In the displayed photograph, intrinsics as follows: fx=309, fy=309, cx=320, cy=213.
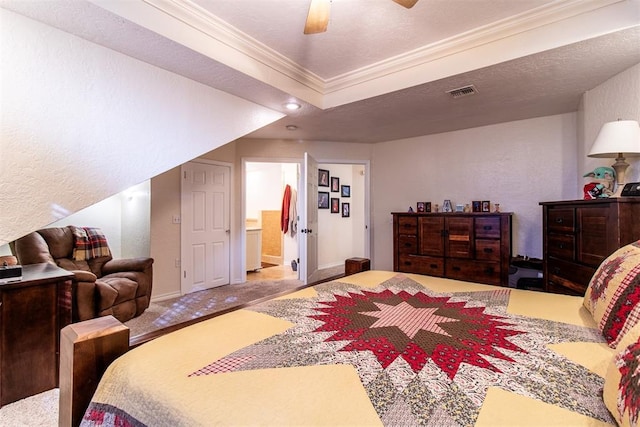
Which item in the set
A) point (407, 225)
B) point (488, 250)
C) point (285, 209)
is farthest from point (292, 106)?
point (285, 209)

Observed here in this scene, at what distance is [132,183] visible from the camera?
7.45ft

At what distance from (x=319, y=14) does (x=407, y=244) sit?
310 centimetres

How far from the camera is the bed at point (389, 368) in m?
0.70

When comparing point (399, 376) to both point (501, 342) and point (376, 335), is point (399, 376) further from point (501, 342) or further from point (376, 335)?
point (501, 342)

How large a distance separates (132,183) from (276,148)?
9.21 ft

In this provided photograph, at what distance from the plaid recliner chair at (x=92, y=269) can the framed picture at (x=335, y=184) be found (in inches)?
151

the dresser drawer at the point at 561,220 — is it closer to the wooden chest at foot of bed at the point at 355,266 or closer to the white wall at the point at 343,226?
the wooden chest at foot of bed at the point at 355,266

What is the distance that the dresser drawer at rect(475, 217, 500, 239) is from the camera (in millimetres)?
3516

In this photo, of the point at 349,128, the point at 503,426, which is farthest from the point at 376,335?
the point at 349,128

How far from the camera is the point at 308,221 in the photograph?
4156 millimetres

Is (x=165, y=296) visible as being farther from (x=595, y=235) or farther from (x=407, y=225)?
(x=595, y=235)

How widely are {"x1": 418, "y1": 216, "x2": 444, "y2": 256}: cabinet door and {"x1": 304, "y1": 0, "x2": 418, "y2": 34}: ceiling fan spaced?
9.03 feet

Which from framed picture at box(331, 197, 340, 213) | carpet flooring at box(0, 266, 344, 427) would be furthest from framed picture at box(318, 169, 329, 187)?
carpet flooring at box(0, 266, 344, 427)

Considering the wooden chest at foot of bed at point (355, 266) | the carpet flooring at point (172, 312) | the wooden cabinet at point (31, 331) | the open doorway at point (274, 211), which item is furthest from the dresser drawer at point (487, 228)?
the wooden cabinet at point (31, 331)
